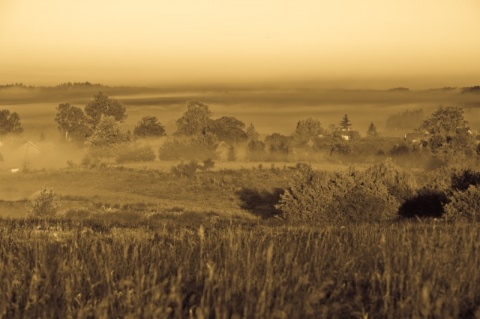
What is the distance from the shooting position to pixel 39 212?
121ft

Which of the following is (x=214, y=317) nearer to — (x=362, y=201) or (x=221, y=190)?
(x=362, y=201)

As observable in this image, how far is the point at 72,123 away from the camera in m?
96.5

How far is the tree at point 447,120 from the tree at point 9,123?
61483 millimetres

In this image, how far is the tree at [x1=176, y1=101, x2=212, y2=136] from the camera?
93125 mm

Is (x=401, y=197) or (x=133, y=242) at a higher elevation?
(x=133, y=242)

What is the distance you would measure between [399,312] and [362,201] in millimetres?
22561

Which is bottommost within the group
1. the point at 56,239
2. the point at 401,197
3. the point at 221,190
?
the point at 221,190

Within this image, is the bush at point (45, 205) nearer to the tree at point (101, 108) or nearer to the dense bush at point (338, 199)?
the dense bush at point (338, 199)

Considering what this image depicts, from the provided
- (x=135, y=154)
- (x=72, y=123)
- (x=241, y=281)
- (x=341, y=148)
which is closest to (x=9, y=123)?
(x=72, y=123)

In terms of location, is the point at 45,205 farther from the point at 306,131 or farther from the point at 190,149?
the point at 306,131

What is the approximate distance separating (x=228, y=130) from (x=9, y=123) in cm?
3525

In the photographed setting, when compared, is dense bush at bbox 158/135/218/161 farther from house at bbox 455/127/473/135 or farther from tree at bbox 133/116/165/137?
house at bbox 455/127/473/135

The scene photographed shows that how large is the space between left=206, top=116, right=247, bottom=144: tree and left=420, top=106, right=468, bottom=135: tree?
26.6 m

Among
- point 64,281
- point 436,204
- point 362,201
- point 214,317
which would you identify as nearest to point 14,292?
point 64,281
